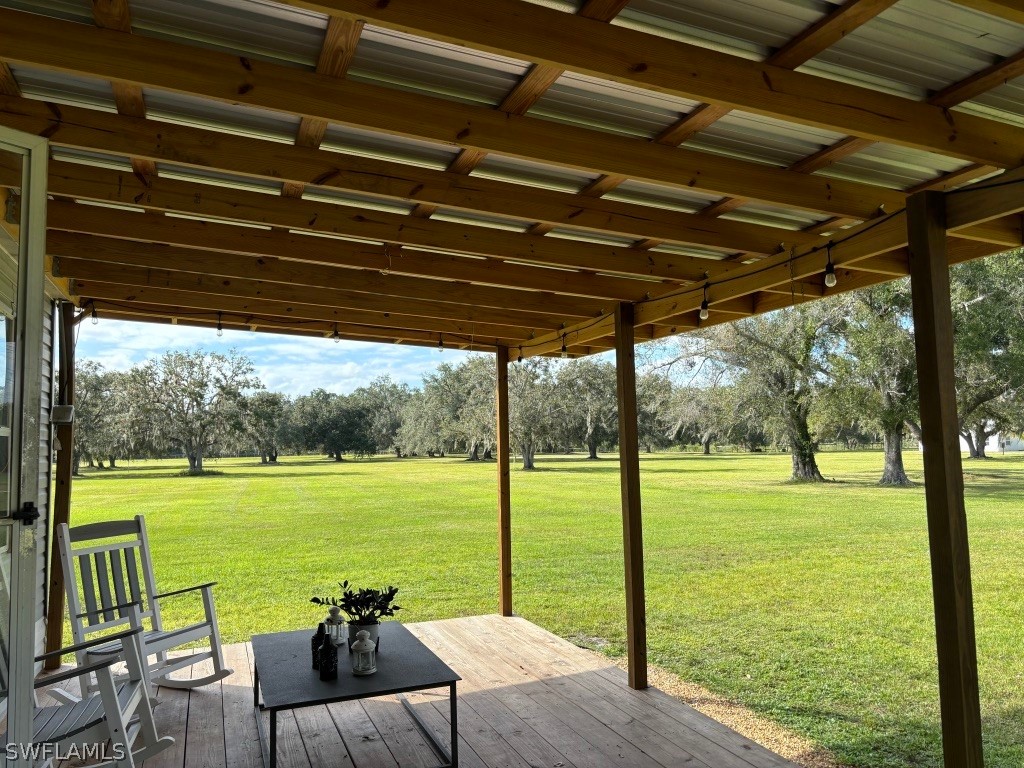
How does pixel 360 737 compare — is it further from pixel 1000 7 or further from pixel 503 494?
pixel 1000 7

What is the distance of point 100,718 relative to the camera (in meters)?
2.63

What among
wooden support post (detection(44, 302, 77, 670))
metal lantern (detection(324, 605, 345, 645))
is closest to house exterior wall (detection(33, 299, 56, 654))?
wooden support post (detection(44, 302, 77, 670))

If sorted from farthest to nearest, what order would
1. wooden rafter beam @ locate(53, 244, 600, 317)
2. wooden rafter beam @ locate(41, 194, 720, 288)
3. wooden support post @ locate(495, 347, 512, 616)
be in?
wooden support post @ locate(495, 347, 512, 616)
wooden rafter beam @ locate(53, 244, 600, 317)
wooden rafter beam @ locate(41, 194, 720, 288)

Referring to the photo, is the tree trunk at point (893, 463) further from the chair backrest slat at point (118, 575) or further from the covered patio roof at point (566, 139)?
the chair backrest slat at point (118, 575)

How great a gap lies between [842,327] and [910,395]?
2067mm

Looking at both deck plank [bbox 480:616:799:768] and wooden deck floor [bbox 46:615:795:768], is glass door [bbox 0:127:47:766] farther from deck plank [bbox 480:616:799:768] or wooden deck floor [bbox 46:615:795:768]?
deck plank [bbox 480:616:799:768]

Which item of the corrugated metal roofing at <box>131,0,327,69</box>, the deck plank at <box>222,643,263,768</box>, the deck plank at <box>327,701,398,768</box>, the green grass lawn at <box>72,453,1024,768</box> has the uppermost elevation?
the corrugated metal roofing at <box>131,0,327,69</box>

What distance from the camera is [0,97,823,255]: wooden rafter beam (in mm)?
2195

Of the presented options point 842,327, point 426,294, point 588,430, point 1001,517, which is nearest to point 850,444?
point 842,327

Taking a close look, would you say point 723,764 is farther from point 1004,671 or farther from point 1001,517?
point 1001,517

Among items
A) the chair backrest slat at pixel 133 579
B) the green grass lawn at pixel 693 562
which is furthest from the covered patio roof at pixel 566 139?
the green grass lawn at pixel 693 562

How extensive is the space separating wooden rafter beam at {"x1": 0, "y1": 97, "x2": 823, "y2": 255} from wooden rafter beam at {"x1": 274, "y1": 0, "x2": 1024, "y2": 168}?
60cm

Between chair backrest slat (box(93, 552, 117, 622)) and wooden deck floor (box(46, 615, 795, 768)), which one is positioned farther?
chair backrest slat (box(93, 552, 117, 622))

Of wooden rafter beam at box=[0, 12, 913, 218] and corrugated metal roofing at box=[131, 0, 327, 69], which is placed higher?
corrugated metal roofing at box=[131, 0, 327, 69]
